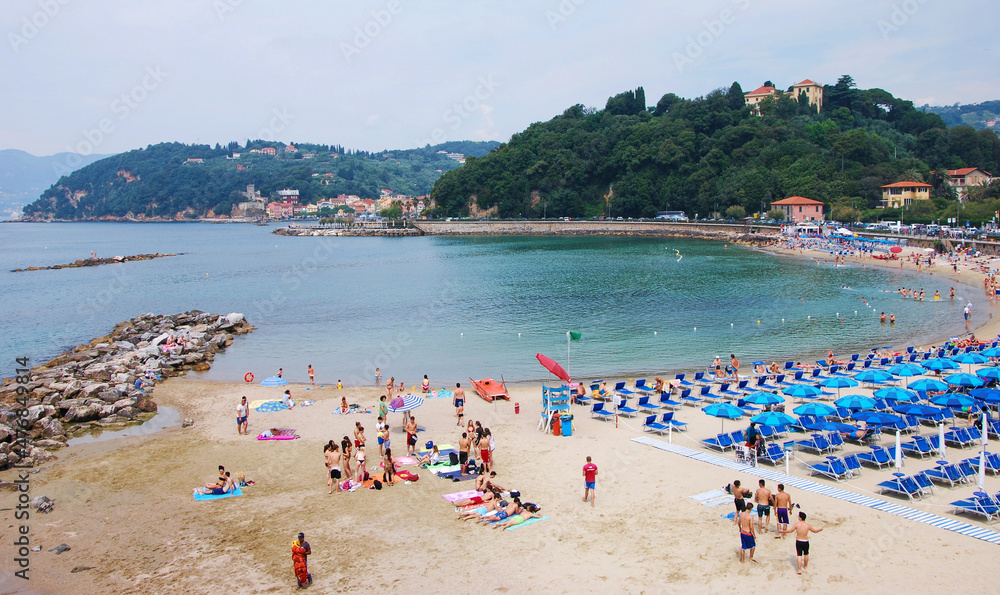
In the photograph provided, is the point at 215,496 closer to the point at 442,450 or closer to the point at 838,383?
the point at 442,450

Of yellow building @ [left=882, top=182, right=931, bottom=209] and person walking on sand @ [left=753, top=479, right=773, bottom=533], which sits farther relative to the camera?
yellow building @ [left=882, top=182, right=931, bottom=209]

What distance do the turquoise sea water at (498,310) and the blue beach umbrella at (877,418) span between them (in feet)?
37.7

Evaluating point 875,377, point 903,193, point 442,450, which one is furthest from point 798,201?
point 442,450

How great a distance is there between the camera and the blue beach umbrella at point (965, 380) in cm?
1787

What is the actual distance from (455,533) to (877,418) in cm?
1046

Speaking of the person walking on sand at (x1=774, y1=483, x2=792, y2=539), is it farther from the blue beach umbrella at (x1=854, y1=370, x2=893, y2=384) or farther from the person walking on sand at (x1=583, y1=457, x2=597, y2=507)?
the blue beach umbrella at (x1=854, y1=370, x2=893, y2=384)

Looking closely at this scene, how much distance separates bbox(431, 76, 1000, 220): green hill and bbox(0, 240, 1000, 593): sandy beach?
301 ft

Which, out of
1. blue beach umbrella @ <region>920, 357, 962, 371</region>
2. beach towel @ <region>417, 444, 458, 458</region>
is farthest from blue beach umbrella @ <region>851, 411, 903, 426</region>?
beach towel @ <region>417, 444, 458, 458</region>

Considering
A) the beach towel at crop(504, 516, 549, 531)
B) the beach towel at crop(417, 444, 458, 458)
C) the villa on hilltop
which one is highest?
the villa on hilltop

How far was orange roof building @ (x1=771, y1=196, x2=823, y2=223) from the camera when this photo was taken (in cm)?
9700

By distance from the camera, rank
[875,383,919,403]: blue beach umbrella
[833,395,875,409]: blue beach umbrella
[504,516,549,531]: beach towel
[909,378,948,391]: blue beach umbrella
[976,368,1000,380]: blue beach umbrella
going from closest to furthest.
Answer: [504,516,549,531]: beach towel, [833,395,875,409]: blue beach umbrella, [875,383,919,403]: blue beach umbrella, [909,378,948,391]: blue beach umbrella, [976,368,1000,380]: blue beach umbrella

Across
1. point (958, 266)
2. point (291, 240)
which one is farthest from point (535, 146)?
point (958, 266)

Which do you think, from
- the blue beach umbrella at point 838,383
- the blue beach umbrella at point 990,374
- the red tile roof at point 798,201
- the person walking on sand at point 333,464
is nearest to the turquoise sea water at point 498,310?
the blue beach umbrella at point 838,383

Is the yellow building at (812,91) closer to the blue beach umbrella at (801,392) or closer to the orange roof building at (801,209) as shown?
the orange roof building at (801,209)
